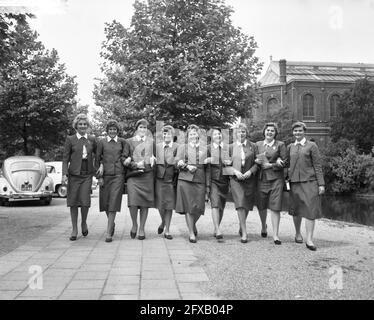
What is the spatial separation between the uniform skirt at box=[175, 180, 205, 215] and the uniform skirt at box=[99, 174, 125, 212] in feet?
3.40

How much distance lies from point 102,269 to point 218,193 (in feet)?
10.0

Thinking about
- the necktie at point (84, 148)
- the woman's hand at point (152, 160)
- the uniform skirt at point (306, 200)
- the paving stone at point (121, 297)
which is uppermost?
the necktie at point (84, 148)

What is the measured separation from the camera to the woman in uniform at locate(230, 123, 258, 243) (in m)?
7.89

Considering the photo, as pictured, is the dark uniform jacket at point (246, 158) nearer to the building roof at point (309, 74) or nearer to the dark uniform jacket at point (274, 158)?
the dark uniform jacket at point (274, 158)

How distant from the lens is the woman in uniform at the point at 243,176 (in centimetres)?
789

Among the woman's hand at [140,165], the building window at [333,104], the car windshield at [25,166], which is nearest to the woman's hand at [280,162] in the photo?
the woman's hand at [140,165]

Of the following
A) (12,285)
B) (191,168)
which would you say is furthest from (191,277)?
(191,168)

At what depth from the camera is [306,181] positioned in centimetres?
749

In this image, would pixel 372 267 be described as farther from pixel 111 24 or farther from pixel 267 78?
pixel 267 78

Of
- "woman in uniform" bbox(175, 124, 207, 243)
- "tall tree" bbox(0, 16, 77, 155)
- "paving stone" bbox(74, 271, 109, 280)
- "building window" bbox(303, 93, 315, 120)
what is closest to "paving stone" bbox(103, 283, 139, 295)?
"paving stone" bbox(74, 271, 109, 280)

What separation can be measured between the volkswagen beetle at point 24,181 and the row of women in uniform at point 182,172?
10.2 meters
